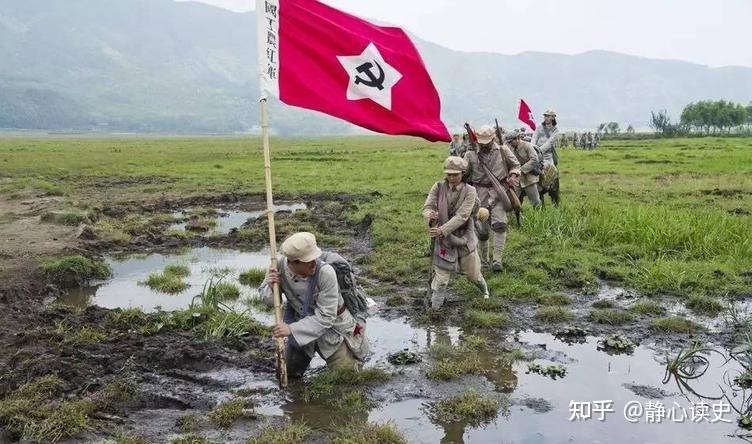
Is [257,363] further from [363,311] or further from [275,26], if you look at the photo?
[275,26]

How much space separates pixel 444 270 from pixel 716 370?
3.35 meters

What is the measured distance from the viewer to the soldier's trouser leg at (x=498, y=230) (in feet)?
33.8

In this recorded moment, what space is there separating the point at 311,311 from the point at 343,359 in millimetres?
695

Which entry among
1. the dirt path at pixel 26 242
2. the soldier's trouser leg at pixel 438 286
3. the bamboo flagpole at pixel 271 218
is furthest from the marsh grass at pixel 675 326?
the dirt path at pixel 26 242

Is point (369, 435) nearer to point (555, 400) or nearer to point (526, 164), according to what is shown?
point (555, 400)

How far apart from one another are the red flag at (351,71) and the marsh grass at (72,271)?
6.61m

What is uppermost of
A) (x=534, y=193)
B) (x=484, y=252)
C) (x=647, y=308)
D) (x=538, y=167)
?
(x=538, y=167)

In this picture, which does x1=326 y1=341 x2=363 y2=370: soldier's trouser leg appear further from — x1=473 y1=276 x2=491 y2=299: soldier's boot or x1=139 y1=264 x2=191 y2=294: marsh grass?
x1=139 y1=264 x2=191 y2=294: marsh grass

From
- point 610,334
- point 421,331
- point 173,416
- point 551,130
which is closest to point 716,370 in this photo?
point 610,334

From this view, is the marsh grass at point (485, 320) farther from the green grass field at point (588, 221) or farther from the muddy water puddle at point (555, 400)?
the green grass field at point (588, 221)

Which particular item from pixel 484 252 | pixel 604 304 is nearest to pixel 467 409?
pixel 604 304

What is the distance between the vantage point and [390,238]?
1370 centimetres

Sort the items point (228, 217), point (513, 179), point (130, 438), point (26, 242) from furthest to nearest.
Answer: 1. point (228, 217)
2. point (26, 242)
3. point (513, 179)
4. point (130, 438)

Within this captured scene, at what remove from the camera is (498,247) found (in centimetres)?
1057
